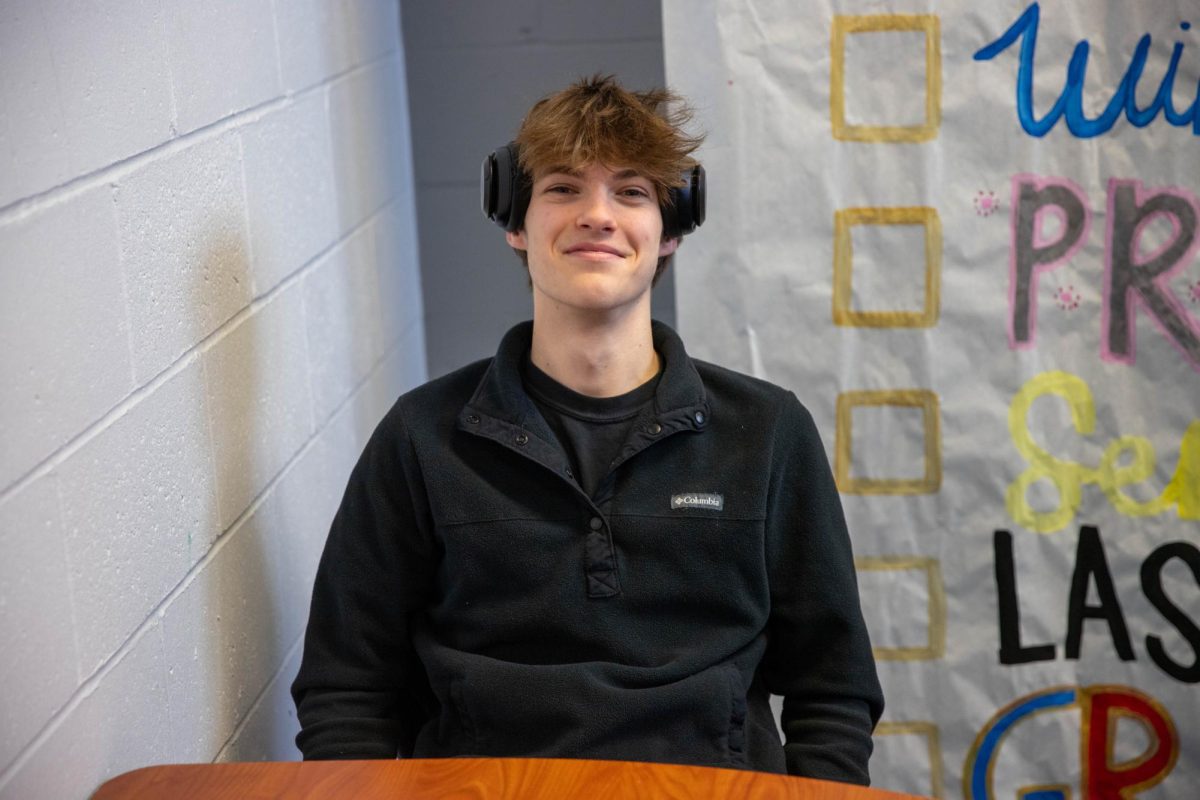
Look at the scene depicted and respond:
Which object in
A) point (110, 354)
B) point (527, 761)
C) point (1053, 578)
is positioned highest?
point (110, 354)

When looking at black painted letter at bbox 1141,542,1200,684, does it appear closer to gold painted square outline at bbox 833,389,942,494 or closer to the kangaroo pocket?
gold painted square outline at bbox 833,389,942,494

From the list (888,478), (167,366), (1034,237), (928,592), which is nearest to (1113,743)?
(928,592)

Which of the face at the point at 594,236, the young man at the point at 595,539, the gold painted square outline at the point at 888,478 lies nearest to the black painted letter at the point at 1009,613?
the gold painted square outline at the point at 888,478

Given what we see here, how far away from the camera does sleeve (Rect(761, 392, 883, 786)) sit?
1.39 meters

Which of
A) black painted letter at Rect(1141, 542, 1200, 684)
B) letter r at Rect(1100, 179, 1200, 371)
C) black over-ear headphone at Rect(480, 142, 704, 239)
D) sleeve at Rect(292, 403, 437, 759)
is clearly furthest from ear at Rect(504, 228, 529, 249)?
black painted letter at Rect(1141, 542, 1200, 684)

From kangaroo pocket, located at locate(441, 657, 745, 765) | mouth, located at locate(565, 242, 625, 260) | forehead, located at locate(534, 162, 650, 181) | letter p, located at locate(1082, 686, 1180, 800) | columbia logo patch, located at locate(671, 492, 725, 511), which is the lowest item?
letter p, located at locate(1082, 686, 1180, 800)

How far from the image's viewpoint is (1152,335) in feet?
5.83

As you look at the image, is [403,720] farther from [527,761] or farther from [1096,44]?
[1096,44]

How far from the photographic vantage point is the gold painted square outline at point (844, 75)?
173 cm

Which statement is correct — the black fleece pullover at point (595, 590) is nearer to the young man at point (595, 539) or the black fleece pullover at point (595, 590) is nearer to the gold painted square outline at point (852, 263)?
the young man at point (595, 539)

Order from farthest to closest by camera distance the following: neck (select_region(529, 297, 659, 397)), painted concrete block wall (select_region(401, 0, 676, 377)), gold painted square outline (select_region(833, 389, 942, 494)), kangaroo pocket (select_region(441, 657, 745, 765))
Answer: painted concrete block wall (select_region(401, 0, 676, 377)) → gold painted square outline (select_region(833, 389, 942, 494)) → neck (select_region(529, 297, 659, 397)) → kangaroo pocket (select_region(441, 657, 745, 765))

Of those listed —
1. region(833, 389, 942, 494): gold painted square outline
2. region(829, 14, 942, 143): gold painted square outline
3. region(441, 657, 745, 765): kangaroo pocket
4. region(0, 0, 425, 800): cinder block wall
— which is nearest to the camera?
region(0, 0, 425, 800): cinder block wall

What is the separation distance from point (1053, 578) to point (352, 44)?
1300 mm

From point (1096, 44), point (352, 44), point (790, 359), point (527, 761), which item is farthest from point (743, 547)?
point (352, 44)
